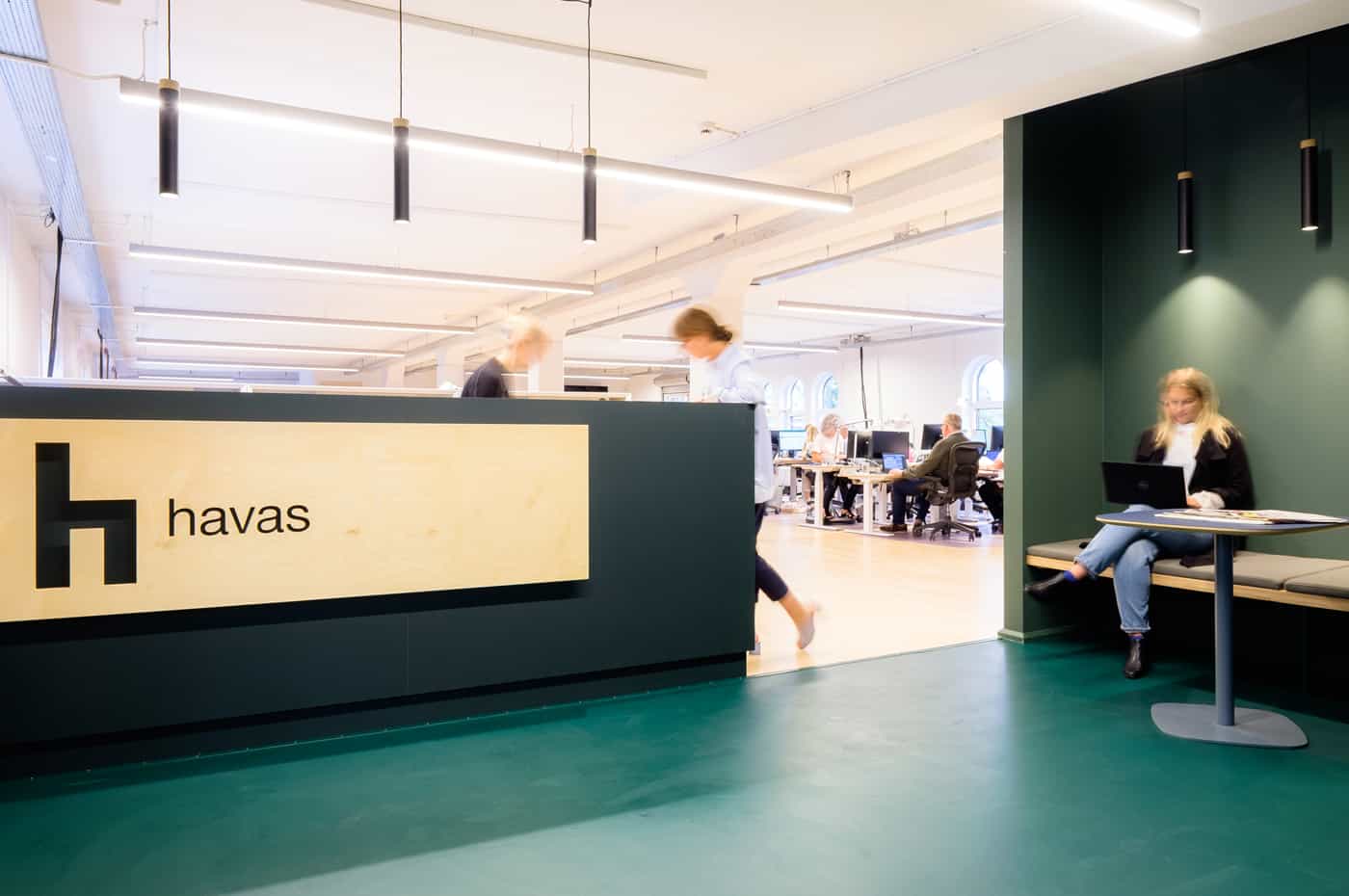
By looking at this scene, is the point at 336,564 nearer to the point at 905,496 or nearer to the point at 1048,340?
the point at 1048,340

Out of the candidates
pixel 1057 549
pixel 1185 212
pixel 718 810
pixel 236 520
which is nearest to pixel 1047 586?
pixel 1057 549

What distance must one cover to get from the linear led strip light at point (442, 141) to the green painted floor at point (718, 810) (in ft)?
10.7

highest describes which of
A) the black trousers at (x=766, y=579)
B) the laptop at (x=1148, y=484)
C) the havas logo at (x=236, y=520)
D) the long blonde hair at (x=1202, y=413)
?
the long blonde hair at (x=1202, y=413)

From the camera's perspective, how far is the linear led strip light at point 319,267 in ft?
27.4

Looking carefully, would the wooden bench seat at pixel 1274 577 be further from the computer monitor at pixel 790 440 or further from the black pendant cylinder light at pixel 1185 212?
the computer monitor at pixel 790 440

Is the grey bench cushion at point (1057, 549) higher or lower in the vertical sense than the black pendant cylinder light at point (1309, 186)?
lower

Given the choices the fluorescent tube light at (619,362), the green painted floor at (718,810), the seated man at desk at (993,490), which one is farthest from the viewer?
the fluorescent tube light at (619,362)

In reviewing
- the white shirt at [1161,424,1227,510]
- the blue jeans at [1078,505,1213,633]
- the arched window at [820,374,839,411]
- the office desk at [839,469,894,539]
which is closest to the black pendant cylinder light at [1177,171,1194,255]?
the white shirt at [1161,424,1227,510]

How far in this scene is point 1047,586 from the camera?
Answer: 14.0 ft

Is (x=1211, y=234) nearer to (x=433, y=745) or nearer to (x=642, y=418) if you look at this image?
(x=642, y=418)

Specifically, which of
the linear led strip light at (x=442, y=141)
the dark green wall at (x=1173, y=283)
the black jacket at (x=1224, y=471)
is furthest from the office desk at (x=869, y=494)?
the black jacket at (x=1224, y=471)

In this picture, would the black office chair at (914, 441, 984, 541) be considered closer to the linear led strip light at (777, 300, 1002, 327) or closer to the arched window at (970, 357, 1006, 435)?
the linear led strip light at (777, 300, 1002, 327)

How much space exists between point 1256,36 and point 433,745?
15.5ft

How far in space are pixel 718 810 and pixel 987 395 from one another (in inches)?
606
